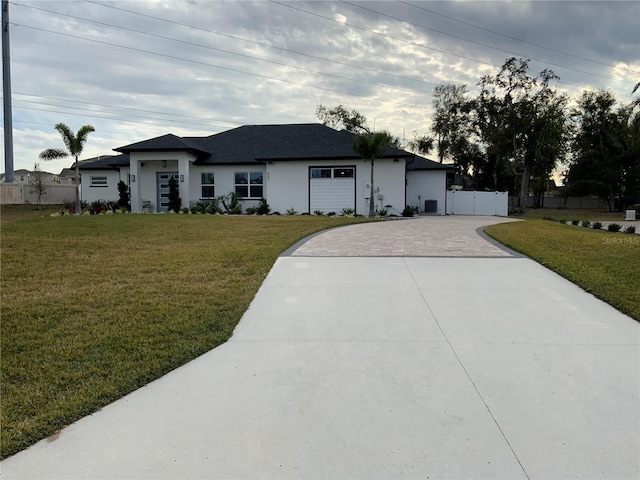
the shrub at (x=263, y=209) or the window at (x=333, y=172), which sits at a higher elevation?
the window at (x=333, y=172)

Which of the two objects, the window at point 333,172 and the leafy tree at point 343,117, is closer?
the window at point 333,172

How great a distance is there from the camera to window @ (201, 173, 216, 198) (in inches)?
965

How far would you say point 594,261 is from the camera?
26.7 feet

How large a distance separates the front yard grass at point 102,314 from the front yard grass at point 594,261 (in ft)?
16.7

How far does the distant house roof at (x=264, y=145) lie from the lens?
22.9 m

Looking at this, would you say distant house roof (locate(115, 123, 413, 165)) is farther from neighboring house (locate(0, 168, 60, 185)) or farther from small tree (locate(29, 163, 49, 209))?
neighboring house (locate(0, 168, 60, 185))

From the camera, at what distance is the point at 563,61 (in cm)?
2416

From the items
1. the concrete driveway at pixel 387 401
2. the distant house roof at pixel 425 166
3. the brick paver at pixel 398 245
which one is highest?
the distant house roof at pixel 425 166

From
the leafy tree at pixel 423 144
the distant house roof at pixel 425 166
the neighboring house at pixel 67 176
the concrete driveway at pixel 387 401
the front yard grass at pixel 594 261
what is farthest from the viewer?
the neighboring house at pixel 67 176

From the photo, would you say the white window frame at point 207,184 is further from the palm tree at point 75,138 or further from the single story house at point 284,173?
the palm tree at point 75,138

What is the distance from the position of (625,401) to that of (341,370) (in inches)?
88.6

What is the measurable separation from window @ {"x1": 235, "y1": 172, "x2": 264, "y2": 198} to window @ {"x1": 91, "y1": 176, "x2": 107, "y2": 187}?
9621 mm

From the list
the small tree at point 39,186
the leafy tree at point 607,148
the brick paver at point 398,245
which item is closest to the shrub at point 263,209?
the brick paver at point 398,245

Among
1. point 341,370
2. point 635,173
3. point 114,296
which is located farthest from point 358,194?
point 635,173
